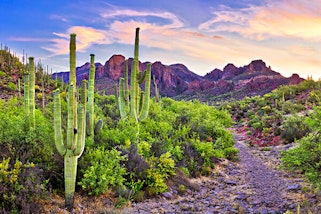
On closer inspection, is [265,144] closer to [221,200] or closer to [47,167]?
[221,200]

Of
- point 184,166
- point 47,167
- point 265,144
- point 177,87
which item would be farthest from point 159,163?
point 177,87

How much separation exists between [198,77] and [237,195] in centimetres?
15765

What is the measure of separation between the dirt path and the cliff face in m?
75.0

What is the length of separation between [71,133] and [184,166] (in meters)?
5.97

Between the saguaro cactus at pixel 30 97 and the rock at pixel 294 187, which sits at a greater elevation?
the saguaro cactus at pixel 30 97

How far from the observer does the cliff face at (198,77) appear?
9770 centimetres

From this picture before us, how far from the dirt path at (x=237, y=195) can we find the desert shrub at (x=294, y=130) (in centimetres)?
559

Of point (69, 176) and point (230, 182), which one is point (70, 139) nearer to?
point (69, 176)

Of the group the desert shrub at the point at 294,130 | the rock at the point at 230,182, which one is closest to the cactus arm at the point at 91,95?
the rock at the point at 230,182

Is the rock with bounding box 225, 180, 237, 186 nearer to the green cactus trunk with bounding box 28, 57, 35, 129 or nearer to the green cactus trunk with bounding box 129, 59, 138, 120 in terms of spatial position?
the green cactus trunk with bounding box 129, 59, 138, 120

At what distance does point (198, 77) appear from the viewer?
166 m

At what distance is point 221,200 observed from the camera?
9.93 meters

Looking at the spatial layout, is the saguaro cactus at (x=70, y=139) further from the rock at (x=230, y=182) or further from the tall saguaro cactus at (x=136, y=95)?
the rock at (x=230, y=182)

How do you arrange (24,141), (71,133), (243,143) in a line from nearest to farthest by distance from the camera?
(71,133) < (24,141) < (243,143)
